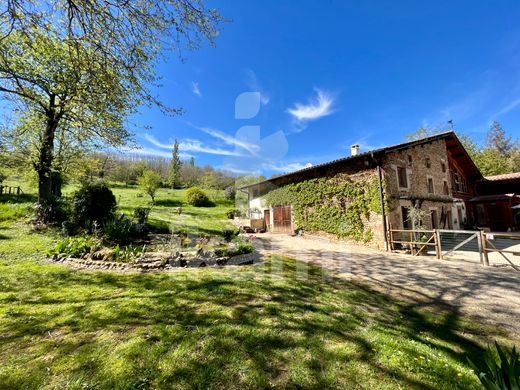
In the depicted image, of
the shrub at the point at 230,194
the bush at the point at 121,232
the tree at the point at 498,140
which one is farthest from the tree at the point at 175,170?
the tree at the point at 498,140

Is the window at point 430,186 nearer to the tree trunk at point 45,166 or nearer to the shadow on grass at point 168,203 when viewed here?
the tree trunk at point 45,166

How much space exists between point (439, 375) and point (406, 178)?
474 inches

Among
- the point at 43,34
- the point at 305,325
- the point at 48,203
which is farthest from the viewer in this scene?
the point at 48,203

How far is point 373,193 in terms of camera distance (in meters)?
11.4

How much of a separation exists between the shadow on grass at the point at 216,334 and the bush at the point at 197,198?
2300 centimetres

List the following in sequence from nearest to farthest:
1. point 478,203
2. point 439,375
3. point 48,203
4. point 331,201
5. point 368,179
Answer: point 439,375 → point 48,203 → point 368,179 → point 331,201 → point 478,203

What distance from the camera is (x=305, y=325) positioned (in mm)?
3521

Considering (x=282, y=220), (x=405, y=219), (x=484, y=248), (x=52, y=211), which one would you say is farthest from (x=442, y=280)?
→ (x=52, y=211)

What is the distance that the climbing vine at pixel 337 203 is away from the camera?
1166cm

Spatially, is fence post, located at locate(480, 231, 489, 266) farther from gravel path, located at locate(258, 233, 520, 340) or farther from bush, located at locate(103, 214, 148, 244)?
bush, located at locate(103, 214, 148, 244)

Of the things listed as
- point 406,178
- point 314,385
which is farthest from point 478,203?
point 314,385

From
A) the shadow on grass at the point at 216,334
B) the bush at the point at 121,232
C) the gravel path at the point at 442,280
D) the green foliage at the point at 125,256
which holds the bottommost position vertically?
the gravel path at the point at 442,280

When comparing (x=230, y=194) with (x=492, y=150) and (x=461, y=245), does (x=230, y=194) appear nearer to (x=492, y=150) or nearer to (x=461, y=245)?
(x=461, y=245)

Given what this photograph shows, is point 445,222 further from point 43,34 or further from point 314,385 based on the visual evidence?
point 43,34
